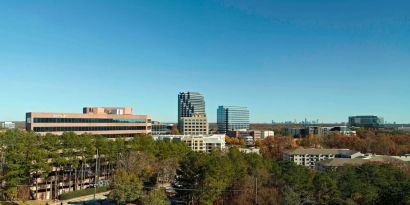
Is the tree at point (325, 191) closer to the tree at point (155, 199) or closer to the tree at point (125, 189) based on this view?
the tree at point (155, 199)

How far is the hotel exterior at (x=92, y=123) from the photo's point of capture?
80438mm

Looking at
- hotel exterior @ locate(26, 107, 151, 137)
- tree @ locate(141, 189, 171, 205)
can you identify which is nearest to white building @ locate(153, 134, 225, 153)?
hotel exterior @ locate(26, 107, 151, 137)

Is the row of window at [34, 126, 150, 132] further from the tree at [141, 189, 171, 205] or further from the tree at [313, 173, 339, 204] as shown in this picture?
the tree at [313, 173, 339, 204]

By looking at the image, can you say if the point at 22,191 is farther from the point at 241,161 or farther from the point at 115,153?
the point at 241,161

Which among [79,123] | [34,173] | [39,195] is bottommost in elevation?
[39,195]

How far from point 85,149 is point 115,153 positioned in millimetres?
5836

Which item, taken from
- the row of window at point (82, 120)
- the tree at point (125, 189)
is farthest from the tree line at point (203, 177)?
the row of window at point (82, 120)

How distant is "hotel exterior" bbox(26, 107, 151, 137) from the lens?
80438 millimetres

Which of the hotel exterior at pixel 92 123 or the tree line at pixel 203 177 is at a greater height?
the hotel exterior at pixel 92 123

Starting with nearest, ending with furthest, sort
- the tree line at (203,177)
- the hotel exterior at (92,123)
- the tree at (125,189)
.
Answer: the tree line at (203,177), the tree at (125,189), the hotel exterior at (92,123)

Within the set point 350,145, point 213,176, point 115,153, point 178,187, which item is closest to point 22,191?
point 115,153

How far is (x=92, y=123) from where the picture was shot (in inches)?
3642

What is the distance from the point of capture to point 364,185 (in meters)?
50.5

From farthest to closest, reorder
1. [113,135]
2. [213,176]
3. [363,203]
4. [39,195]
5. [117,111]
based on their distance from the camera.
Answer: [117,111] < [113,135] < [39,195] < [213,176] < [363,203]
